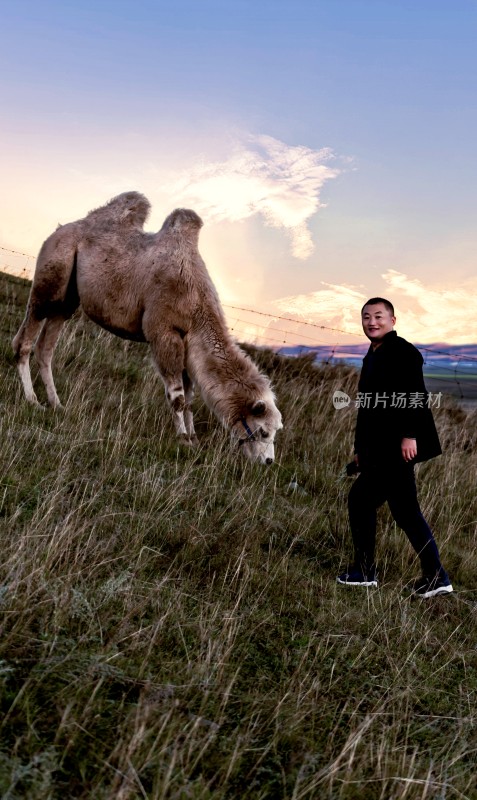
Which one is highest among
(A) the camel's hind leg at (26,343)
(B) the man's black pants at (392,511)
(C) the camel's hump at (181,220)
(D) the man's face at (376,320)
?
(C) the camel's hump at (181,220)

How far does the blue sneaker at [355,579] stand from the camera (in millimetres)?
4621

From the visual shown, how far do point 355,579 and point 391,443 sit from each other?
1.06 metres

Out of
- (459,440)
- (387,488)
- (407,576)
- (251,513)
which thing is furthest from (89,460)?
(459,440)

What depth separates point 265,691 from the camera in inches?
111

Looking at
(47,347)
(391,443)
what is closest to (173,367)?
(47,347)

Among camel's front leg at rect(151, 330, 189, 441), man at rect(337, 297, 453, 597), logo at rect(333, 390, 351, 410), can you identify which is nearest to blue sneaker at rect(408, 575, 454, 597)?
man at rect(337, 297, 453, 597)

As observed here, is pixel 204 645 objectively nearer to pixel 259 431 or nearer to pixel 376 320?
pixel 376 320

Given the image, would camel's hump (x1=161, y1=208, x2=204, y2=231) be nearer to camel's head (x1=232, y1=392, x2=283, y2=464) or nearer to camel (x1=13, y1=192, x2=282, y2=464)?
camel (x1=13, y1=192, x2=282, y2=464)

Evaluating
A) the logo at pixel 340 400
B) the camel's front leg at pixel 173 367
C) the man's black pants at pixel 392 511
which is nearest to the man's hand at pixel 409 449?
the man's black pants at pixel 392 511

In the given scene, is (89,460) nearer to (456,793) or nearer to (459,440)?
(456,793)

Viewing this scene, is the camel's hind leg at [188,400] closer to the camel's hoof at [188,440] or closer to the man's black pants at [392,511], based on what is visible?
the camel's hoof at [188,440]

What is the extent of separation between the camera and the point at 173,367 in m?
7.35

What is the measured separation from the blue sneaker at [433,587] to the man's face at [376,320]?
Result: 6.32ft

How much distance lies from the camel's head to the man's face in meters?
2.41
